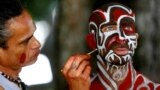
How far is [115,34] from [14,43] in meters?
0.30

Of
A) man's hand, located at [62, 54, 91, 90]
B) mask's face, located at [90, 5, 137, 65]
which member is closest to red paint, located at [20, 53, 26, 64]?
man's hand, located at [62, 54, 91, 90]

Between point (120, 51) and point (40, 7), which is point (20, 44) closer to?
point (120, 51)

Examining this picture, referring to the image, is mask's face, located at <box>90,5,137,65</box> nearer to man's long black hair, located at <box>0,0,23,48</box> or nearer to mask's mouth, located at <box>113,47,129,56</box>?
mask's mouth, located at <box>113,47,129,56</box>

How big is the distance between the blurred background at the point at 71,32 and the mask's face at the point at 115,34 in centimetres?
45

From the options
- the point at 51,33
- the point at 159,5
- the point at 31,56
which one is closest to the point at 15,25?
the point at 31,56

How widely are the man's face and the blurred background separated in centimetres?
67

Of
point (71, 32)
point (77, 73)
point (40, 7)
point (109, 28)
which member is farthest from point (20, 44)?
point (40, 7)

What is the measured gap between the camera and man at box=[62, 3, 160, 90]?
4.39 ft

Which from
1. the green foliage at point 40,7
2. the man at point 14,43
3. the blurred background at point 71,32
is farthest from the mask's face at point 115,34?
the green foliage at point 40,7

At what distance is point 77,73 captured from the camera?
4.11ft

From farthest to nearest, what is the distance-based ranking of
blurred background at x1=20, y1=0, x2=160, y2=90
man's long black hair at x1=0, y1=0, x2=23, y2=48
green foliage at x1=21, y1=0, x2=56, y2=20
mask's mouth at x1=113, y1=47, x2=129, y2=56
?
green foliage at x1=21, y1=0, x2=56, y2=20
blurred background at x1=20, y1=0, x2=160, y2=90
mask's mouth at x1=113, y1=47, x2=129, y2=56
man's long black hair at x1=0, y1=0, x2=23, y2=48

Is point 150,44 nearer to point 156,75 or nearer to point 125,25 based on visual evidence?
point 156,75

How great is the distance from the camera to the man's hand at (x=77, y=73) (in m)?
1.25

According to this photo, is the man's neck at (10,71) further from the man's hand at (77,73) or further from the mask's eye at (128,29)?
the mask's eye at (128,29)
